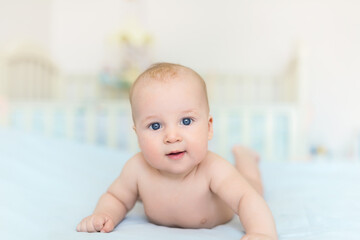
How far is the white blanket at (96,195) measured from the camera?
65 cm

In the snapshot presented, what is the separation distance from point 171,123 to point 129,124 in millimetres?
1285

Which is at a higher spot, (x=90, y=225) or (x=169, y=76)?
(x=169, y=76)

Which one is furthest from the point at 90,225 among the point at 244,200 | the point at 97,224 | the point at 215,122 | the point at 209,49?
the point at 209,49

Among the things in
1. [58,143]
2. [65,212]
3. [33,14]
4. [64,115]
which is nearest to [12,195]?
[65,212]

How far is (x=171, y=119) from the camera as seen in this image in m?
0.62

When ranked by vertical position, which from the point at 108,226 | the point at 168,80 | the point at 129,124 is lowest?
the point at 129,124

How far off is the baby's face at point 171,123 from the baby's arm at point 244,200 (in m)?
0.07

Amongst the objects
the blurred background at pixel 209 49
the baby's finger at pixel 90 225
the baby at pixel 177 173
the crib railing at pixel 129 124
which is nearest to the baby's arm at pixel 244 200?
the baby at pixel 177 173

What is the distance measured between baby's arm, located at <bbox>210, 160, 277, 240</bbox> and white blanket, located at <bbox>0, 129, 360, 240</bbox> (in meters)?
0.05

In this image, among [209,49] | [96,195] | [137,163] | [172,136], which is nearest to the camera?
[172,136]

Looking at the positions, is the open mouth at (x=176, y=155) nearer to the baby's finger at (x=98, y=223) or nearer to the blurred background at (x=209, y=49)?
the baby's finger at (x=98, y=223)

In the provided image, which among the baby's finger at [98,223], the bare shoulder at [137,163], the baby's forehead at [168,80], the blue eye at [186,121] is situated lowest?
the baby's finger at [98,223]

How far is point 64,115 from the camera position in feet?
6.26

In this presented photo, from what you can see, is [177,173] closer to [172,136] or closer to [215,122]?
[172,136]
